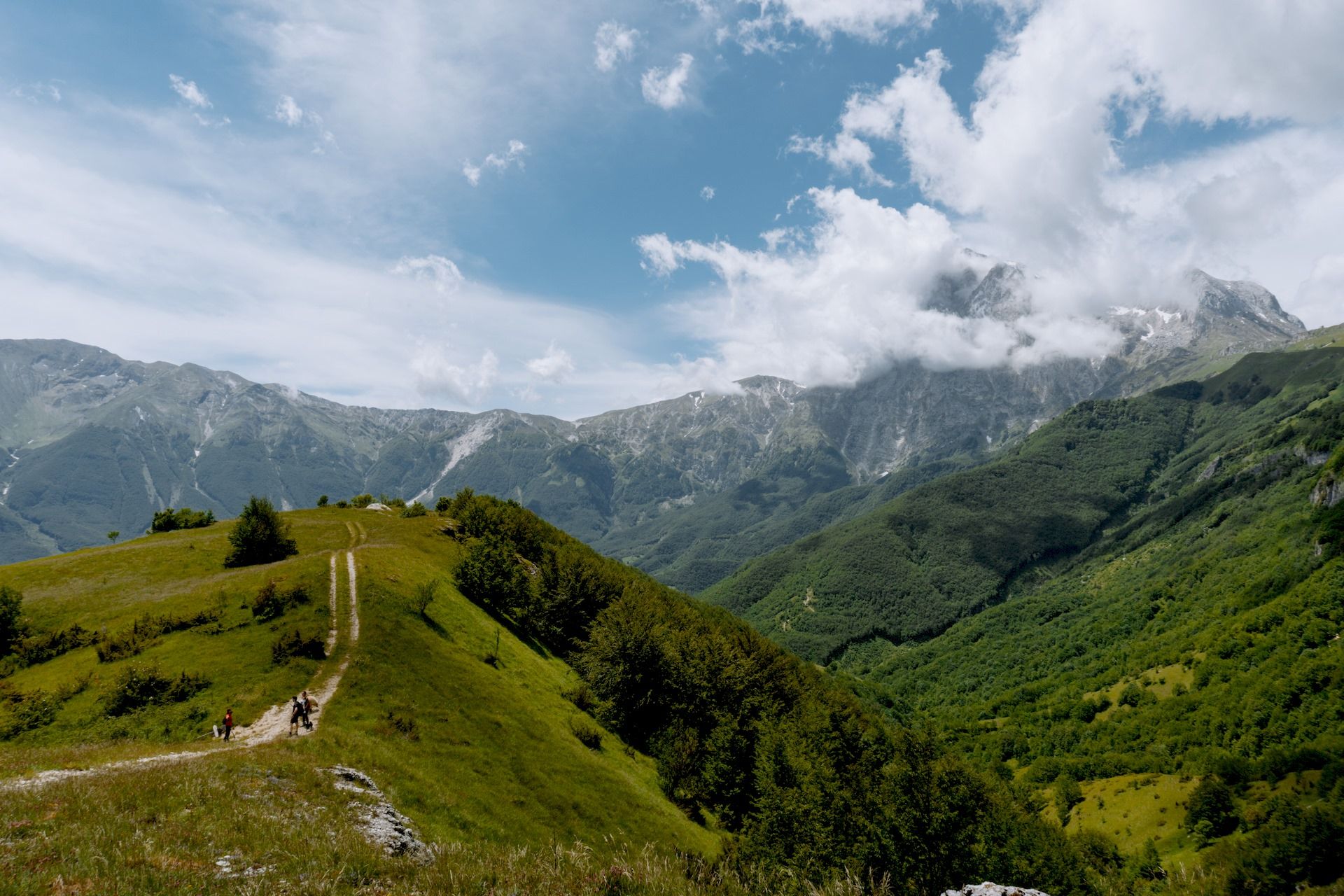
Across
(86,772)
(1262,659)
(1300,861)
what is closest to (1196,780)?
(1262,659)

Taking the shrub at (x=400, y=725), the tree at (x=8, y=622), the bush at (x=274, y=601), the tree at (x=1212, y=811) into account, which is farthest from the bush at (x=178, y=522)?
the tree at (x=1212, y=811)

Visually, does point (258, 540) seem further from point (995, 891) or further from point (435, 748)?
point (995, 891)

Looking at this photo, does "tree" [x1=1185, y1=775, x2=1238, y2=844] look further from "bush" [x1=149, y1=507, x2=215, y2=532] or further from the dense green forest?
"bush" [x1=149, y1=507, x2=215, y2=532]

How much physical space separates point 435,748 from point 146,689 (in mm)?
18796

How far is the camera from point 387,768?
30.9m

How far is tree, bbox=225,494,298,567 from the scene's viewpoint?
6309 centimetres

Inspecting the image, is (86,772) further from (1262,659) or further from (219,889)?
(1262,659)

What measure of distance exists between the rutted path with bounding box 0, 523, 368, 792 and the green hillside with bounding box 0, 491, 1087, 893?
39 centimetres

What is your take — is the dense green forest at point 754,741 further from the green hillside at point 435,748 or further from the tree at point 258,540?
the tree at point 258,540

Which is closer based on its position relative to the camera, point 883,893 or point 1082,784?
point 883,893

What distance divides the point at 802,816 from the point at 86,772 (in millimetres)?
40750

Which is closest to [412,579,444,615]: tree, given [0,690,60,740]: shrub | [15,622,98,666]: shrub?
[15,622,98,666]: shrub

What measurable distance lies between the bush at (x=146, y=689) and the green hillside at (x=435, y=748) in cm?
14

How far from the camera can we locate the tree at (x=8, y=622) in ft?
143
